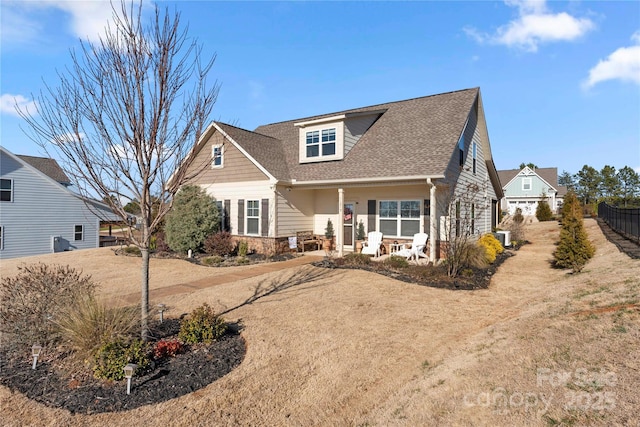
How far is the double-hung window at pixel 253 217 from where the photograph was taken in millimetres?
Result: 15625

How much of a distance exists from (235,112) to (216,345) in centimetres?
429

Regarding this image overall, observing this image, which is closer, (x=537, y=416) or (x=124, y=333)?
(x=537, y=416)

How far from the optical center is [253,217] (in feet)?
51.8

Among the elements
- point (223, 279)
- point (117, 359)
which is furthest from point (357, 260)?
point (117, 359)

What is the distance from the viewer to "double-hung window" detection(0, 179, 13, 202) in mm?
20417

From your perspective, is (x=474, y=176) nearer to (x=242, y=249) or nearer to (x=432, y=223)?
(x=432, y=223)

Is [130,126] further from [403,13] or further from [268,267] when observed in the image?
[403,13]

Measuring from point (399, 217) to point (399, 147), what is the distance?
3.01m

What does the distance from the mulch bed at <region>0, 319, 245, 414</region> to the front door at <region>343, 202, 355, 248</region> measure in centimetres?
1049

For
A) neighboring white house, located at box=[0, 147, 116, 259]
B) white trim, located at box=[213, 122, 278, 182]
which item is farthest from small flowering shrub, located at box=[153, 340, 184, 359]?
neighboring white house, located at box=[0, 147, 116, 259]

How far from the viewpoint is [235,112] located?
21.3 feet

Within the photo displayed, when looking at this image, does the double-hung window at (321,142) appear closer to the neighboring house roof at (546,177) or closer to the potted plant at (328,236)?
the potted plant at (328,236)

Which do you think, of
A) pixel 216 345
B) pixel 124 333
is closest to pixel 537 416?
pixel 216 345

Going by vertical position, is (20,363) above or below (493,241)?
below
